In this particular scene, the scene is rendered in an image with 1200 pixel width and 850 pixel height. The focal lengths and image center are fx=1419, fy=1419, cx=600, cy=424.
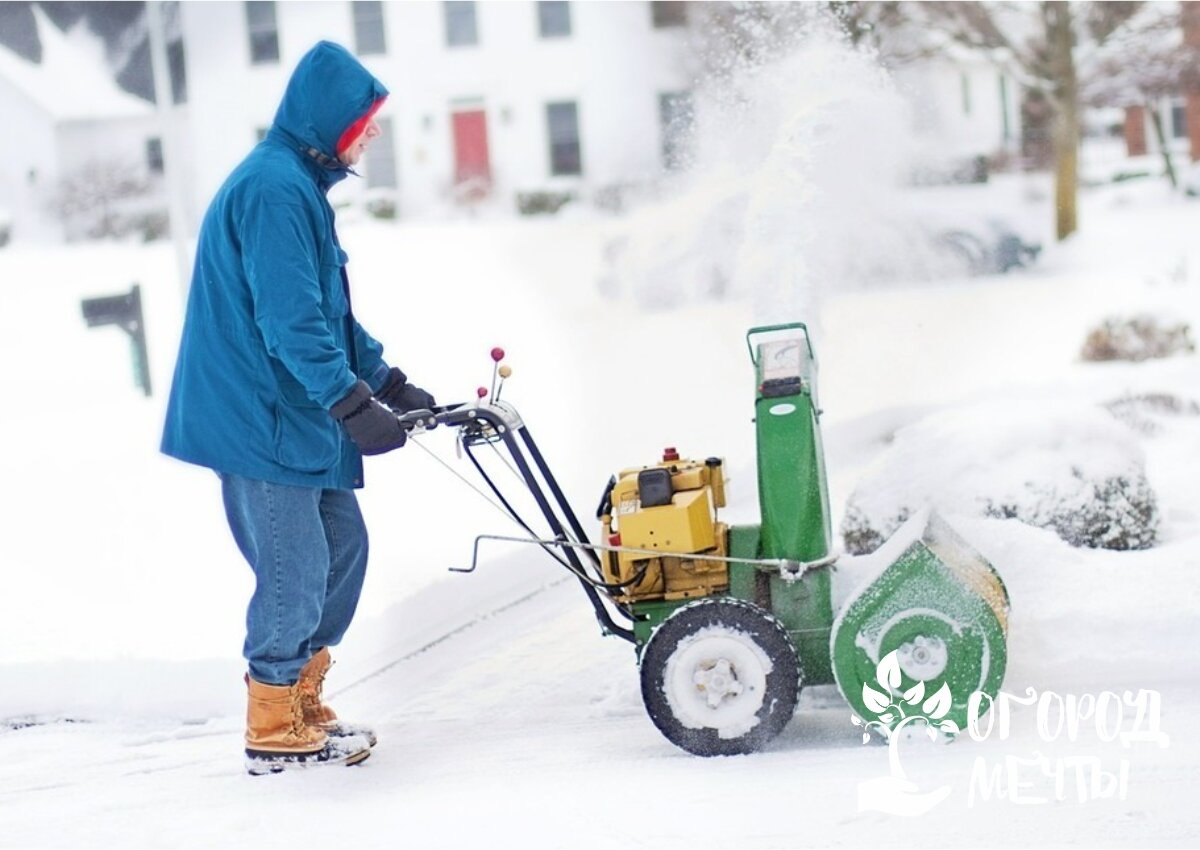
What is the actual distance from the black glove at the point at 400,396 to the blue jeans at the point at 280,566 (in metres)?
0.32

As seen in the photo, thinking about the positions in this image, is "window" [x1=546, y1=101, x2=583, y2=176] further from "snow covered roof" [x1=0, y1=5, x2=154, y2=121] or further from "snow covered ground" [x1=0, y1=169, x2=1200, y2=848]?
"snow covered roof" [x1=0, y1=5, x2=154, y2=121]

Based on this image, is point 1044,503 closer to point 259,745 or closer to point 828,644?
point 828,644

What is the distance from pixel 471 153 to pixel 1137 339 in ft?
7.76

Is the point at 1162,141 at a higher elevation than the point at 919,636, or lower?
higher

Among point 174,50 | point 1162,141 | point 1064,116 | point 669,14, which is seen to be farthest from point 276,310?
point 1162,141

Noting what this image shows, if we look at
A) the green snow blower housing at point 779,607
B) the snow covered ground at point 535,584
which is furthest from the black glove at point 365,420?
the snow covered ground at point 535,584

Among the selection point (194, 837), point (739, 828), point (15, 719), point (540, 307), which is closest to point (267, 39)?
point (540, 307)

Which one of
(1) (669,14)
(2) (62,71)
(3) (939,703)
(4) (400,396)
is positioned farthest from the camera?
(1) (669,14)

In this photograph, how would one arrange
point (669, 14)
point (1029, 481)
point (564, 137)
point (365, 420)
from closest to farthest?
point (365, 420), point (1029, 481), point (669, 14), point (564, 137)

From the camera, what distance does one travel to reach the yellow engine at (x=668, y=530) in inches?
123

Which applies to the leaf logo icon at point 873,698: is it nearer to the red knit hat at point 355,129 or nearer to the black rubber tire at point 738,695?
the black rubber tire at point 738,695

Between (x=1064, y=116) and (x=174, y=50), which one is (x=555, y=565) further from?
(x=1064, y=116)

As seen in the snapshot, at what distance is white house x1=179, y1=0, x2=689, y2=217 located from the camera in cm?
460

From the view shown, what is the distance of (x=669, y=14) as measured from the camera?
4602mm
